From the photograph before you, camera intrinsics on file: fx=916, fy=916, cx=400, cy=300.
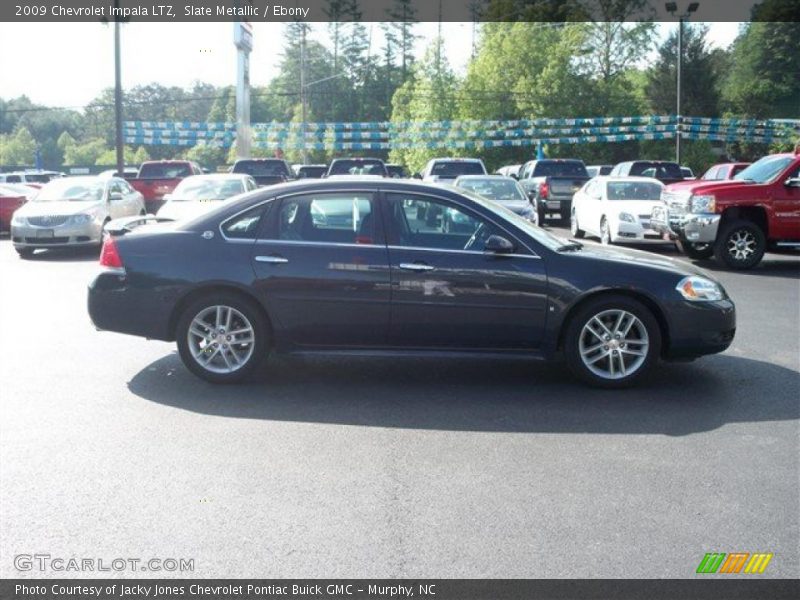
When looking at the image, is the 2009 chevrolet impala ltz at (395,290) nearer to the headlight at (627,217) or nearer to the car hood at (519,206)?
the headlight at (627,217)

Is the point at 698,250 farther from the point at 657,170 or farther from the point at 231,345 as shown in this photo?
the point at 231,345

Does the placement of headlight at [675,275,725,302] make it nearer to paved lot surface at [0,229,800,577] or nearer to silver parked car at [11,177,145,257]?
paved lot surface at [0,229,800,577]

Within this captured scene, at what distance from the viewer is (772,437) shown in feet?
19.3

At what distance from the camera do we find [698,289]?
23.4 feet

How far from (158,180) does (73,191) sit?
5790 millimetres

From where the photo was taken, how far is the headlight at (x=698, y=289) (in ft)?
23.3

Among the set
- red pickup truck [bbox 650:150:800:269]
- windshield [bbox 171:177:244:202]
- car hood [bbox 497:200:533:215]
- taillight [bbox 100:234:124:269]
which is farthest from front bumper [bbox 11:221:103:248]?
red pickup truck [bbox 650:150:800:269]

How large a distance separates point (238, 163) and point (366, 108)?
65.9 m

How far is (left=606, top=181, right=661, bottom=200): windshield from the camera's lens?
61.3ft

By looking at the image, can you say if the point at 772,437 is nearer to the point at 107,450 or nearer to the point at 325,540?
the point at 325,540

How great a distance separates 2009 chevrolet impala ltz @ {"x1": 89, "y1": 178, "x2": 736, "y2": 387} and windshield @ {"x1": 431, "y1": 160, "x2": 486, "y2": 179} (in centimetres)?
1718

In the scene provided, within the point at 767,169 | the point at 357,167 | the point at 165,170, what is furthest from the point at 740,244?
the point at 165,170

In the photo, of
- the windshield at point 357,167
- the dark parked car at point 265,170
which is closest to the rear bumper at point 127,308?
the dark parked car at point 265,170

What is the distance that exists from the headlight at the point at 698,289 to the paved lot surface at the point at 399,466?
71 centimetres
